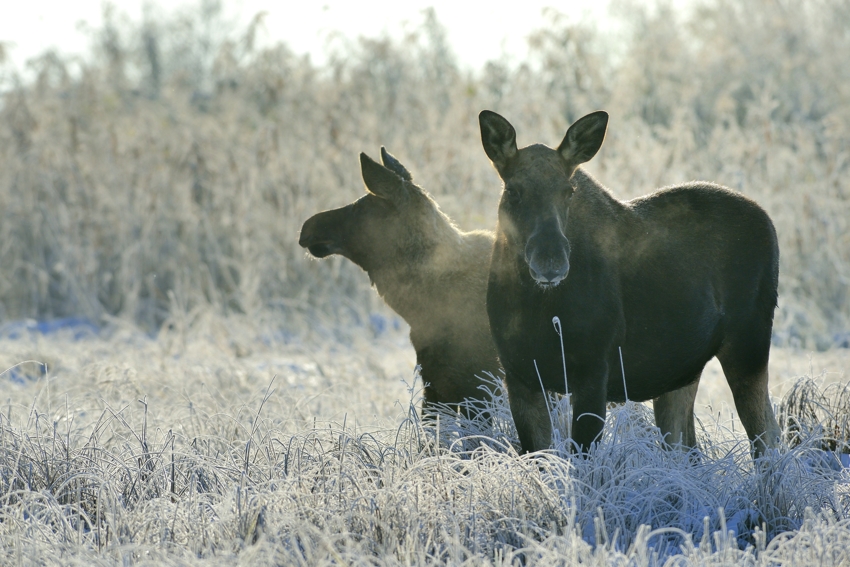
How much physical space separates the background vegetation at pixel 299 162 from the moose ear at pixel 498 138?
592 centimetres

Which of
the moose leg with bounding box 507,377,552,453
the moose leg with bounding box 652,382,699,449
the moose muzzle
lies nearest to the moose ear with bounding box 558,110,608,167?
the moose muzzle

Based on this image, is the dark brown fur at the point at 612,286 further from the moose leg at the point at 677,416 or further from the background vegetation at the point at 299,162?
the background vegetation at the point at 299,162

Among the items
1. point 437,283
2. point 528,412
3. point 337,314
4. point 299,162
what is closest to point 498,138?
point 528,412

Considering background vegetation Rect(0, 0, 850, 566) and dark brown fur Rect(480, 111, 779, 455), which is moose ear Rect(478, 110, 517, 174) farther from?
background vegetation Rect(0, 0, 850, 566)

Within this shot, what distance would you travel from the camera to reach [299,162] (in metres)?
11.7

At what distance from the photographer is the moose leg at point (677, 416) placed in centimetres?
503

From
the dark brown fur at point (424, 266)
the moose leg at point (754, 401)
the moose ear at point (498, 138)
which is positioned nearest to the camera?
the moose ear at point (498, 138)

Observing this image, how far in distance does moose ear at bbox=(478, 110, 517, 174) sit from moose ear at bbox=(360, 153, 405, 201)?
150cm

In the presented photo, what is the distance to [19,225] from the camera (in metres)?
11.6

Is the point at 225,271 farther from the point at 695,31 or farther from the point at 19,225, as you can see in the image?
the point at 695,31

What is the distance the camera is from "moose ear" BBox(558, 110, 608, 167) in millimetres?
A: 4355

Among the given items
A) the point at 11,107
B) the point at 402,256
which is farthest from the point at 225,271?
the point at 402,256

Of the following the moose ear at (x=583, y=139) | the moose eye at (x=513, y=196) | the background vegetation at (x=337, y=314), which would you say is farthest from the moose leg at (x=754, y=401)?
the moose eye at (x=513, y=196)

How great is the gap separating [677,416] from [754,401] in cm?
44
